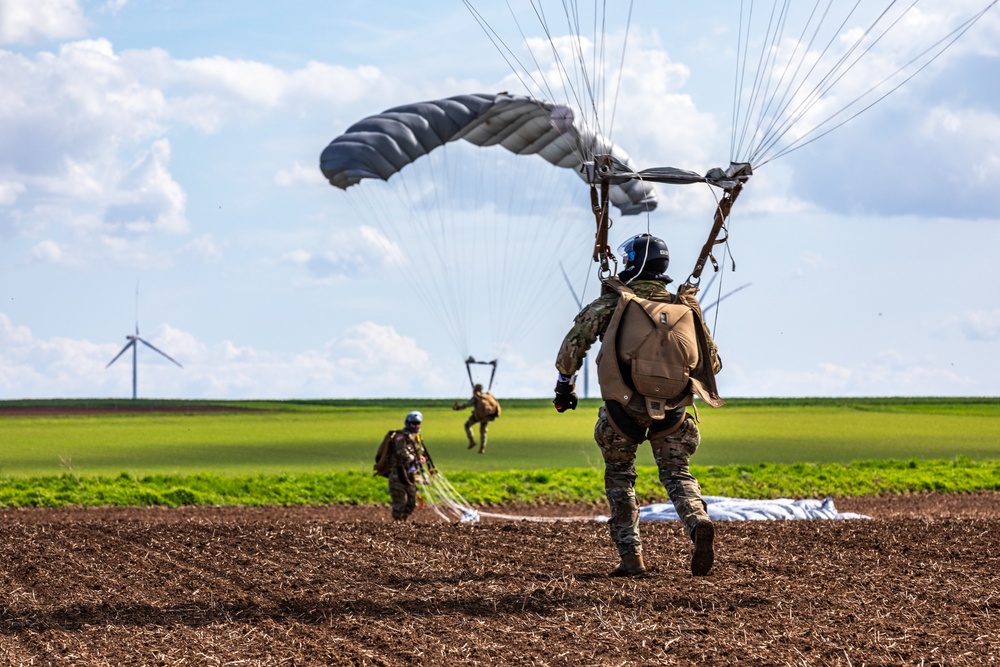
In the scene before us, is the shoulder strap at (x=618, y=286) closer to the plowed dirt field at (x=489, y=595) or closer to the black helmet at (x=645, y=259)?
the black helmet at (x=645, y=259)

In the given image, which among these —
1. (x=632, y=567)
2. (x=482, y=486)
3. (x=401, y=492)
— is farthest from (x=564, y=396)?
(x=482, y=486)

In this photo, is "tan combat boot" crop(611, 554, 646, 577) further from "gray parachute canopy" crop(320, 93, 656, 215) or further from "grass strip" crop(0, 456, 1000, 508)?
"grass strip" crop(0, 456, 1000, 508)

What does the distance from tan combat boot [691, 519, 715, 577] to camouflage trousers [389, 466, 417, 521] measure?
9.43 meters

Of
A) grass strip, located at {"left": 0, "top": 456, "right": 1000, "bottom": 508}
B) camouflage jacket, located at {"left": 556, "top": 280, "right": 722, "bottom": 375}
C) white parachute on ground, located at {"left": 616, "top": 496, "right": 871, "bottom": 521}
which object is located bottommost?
grass strip, located at {"left": 0, "top": 456, "right": 1000, "bottom": 508}

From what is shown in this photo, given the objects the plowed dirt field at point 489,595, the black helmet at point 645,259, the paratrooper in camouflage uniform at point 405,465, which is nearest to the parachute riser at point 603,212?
the black helmet at point 645,259

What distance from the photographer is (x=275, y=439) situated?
42.5m

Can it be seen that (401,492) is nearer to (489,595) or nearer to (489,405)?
(489,405)

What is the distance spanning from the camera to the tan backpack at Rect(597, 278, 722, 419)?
27.4 ft

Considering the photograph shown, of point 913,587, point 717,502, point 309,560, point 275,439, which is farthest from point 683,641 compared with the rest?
point 275,439

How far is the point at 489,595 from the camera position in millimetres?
7891

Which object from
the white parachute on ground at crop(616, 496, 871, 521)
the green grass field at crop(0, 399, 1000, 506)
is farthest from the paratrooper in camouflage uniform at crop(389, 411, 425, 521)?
the green grass field at crop(0, 399, 1000, 506)

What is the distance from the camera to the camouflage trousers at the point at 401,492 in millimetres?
17203

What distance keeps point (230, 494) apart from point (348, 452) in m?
13.1

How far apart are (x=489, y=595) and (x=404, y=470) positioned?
941cm
